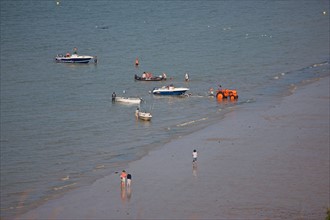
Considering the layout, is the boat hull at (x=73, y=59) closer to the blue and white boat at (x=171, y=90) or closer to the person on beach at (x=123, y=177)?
the blue and white boat at (x=171, y=90)

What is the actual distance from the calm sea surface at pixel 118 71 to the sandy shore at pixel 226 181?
2.20 meters

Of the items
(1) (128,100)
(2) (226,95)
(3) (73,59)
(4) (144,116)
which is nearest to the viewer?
(4) (144,116)

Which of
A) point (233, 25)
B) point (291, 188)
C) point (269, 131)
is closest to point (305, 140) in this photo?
point (269, 131)

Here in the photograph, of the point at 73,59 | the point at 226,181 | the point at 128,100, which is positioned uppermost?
the point at 73,59

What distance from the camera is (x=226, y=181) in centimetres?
4569

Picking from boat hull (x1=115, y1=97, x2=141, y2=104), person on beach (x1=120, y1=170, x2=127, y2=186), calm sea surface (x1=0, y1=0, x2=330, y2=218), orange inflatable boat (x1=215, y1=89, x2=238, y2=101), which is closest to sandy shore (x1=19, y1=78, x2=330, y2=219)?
person on beach (x1=120, y1=170, x2=127, y2=186)

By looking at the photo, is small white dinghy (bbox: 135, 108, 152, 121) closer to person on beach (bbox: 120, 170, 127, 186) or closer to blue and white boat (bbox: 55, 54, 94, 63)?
person on beach (bbox: 120, 170, 127, 186)

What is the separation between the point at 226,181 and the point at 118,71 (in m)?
46.7

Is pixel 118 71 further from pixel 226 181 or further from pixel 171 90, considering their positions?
pixel 226 181

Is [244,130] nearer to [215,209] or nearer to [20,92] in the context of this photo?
[215,209]

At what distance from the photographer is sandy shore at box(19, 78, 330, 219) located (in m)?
41.1

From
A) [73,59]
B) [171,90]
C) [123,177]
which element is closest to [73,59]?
[73,59]

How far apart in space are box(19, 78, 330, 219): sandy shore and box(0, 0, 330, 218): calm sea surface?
2.20 m

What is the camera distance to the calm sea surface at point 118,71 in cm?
5372
